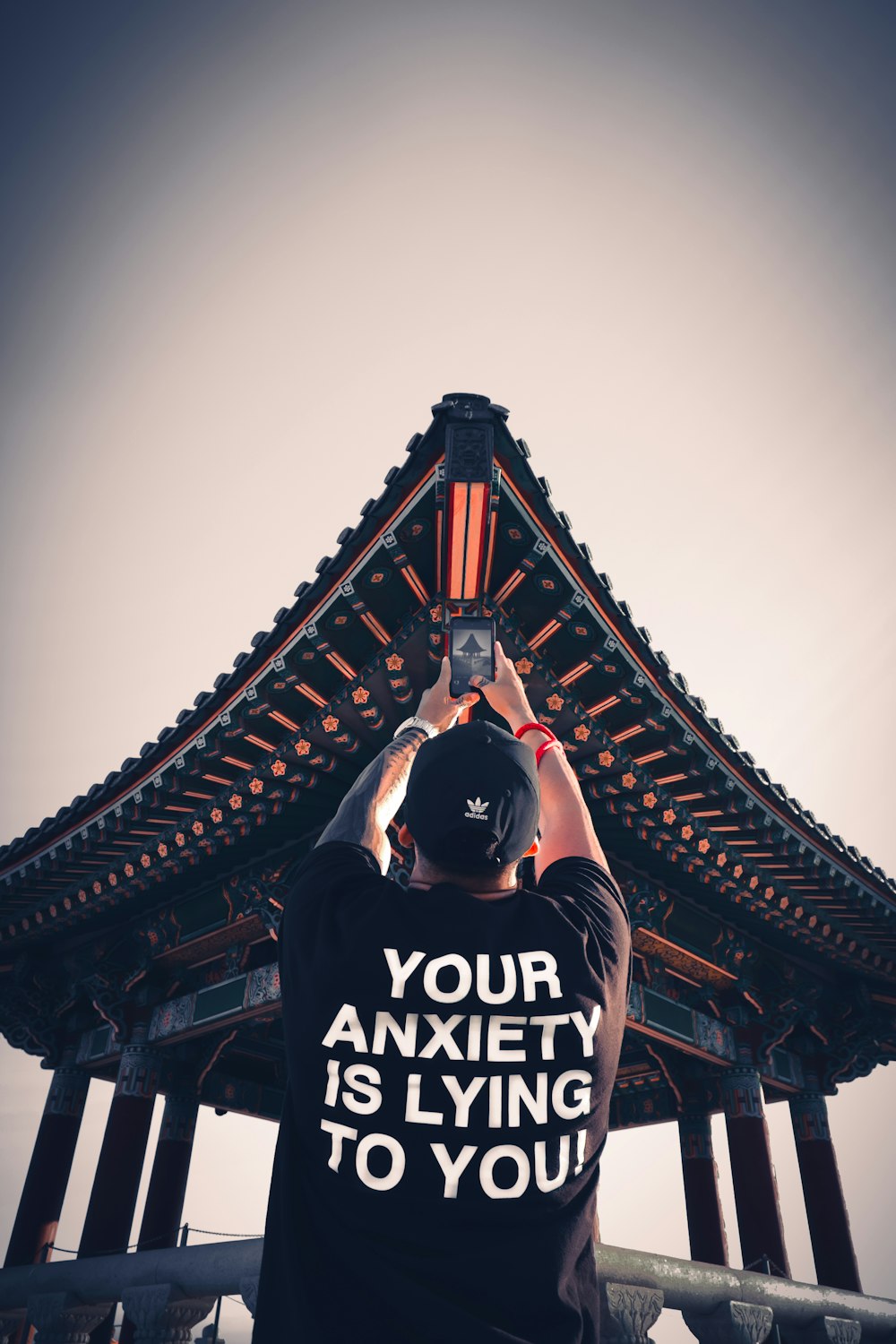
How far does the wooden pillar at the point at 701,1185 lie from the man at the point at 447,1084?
30.4 feet

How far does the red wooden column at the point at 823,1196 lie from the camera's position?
24.7 ft

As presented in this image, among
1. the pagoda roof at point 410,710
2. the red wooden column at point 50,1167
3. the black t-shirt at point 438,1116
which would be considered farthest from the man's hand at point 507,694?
the red wooden column at point 50,1167

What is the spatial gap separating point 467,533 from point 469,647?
65 cm

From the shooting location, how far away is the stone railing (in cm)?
305

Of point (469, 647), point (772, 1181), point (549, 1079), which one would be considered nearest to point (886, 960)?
point (772, 1181)

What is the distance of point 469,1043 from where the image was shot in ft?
3.63

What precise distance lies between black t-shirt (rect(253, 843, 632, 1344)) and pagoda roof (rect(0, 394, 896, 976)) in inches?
114

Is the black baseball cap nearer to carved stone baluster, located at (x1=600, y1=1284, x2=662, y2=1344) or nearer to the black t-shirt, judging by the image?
the black t-shirt

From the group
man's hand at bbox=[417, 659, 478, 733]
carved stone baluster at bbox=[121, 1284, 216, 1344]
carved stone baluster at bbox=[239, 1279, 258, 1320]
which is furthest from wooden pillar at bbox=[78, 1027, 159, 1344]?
man's hand at bbox=[417, 659, 478, 733]

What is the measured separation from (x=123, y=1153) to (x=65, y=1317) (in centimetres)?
313

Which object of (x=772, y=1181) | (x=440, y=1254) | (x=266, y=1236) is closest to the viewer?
(x=440, y=1254)

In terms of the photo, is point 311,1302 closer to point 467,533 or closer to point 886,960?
point 467,533

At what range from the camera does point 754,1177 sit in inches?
267

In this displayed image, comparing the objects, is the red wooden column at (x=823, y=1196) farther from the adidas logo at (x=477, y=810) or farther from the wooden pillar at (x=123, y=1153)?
the adidas logo at (x=477, y=810)
